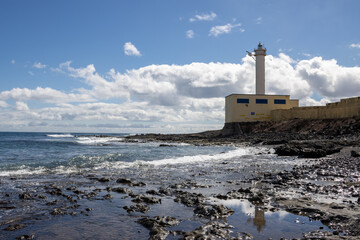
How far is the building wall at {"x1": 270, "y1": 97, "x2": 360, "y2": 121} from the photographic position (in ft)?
127

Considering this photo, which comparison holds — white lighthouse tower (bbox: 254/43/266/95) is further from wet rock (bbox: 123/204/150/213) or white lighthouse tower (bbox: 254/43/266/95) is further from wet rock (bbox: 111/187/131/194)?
wet rock (bbox: 123/204/150/213)

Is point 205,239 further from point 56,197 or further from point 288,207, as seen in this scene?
point 56,197

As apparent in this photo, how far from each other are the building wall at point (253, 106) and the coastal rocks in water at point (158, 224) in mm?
48444

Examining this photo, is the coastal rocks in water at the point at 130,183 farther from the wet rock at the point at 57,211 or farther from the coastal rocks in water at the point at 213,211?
the coastal rocks in water at the point at 213,211

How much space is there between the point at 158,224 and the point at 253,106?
50.2m

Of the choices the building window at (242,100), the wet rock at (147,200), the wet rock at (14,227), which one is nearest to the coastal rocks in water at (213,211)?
the wet rock at (147,200)

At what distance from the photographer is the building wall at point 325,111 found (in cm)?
3881

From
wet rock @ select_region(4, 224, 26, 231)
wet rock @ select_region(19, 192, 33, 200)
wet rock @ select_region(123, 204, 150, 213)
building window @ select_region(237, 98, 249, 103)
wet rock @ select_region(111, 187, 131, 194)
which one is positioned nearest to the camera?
→ wet rock @ select_region(4, 224, 26, 231)

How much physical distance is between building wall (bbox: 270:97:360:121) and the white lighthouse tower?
5.36 meters

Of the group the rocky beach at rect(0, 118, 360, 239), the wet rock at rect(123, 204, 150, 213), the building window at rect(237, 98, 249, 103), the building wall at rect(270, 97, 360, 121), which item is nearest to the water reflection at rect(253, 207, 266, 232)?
the rocky beach at rect(0, 118, 360, 239)

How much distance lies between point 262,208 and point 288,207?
0.59m

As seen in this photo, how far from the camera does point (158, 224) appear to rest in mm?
5504

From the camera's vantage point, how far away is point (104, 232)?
524cm

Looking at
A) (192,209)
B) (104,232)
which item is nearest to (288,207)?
(192,209)
